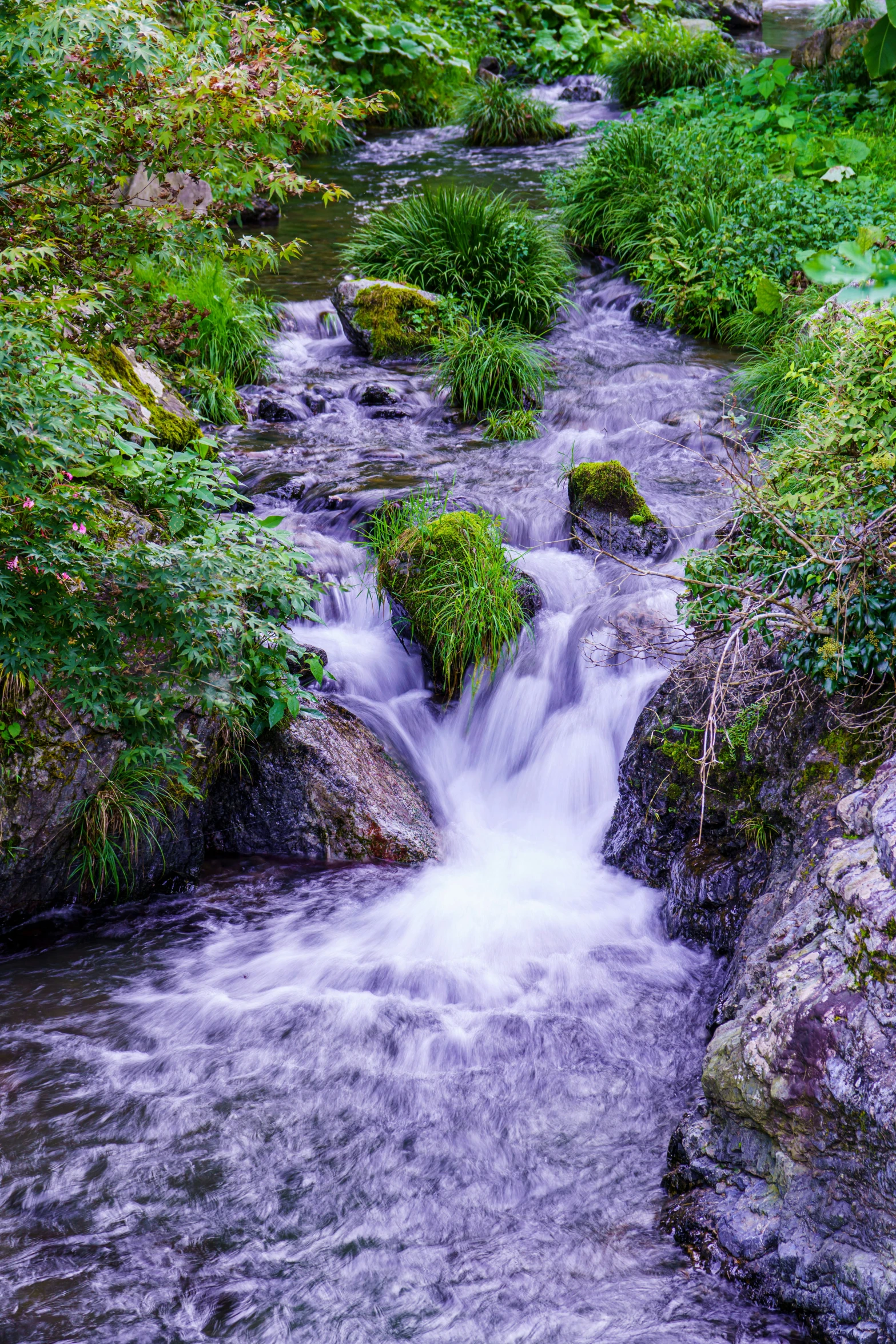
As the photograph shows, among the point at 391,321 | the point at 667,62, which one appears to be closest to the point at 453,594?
the point at 391,321

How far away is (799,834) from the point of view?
11.5ft

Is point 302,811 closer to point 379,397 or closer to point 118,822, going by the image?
point 118,822

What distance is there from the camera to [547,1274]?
2746 mm

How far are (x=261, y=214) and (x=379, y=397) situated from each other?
520cm

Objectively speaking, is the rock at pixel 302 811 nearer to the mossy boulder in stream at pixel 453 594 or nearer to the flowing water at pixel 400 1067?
the flowing water at pixel 400 1067

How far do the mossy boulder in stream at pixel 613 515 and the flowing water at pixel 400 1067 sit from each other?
138 mm

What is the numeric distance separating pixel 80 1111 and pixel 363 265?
830 centimetres

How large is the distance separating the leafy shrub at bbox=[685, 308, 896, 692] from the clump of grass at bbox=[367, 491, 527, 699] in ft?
5.02

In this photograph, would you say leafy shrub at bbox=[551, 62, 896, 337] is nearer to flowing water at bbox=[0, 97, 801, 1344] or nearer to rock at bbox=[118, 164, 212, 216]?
flowing water at bbox=[0, 97, 801, 1344]

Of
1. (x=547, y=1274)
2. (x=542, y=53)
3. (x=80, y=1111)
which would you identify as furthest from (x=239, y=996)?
(x=542, y=53)

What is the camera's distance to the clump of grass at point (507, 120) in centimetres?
1462

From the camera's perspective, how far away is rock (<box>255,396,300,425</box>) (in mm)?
7648

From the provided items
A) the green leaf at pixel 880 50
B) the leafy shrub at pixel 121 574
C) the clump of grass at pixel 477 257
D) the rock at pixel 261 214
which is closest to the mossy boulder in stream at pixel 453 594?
the leafy shrub at pixel 121 574

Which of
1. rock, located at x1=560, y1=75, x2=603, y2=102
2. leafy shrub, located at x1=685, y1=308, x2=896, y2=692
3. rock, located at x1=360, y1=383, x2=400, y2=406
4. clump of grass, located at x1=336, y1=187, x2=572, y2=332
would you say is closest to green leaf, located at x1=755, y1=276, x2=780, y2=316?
clump of grass, located at x1=336, y1=187, x2=572, y2=332
